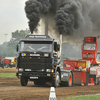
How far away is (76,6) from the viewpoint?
2939cm

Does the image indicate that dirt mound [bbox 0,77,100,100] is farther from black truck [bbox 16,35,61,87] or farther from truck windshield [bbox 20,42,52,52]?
truck windshield [bbox 20,42,52,52]

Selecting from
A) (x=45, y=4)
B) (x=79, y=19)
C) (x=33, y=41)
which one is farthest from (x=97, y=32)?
(x=33, y=41)

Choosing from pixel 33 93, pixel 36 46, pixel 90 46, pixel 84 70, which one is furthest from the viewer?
pixel 90 46

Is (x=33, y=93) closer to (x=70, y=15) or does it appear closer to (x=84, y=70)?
(x=84, y=70)

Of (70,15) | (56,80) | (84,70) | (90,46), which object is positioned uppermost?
(70,15)

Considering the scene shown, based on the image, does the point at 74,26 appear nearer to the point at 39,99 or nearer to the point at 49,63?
the point at 49,63

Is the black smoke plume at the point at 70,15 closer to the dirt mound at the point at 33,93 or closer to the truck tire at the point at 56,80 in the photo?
the truck tire at the point at 56,80

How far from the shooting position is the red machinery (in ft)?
56.5

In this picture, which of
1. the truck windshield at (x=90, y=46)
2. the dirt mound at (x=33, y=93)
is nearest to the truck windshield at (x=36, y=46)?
the dirt mound at (x=33, y=93)

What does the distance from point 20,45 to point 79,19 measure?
1628 centimetres

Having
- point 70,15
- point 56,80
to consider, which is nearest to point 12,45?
point 70,15

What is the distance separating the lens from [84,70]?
59.9 feet

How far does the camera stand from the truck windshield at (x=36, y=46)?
14377 mm

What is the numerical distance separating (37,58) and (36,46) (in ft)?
2.29
